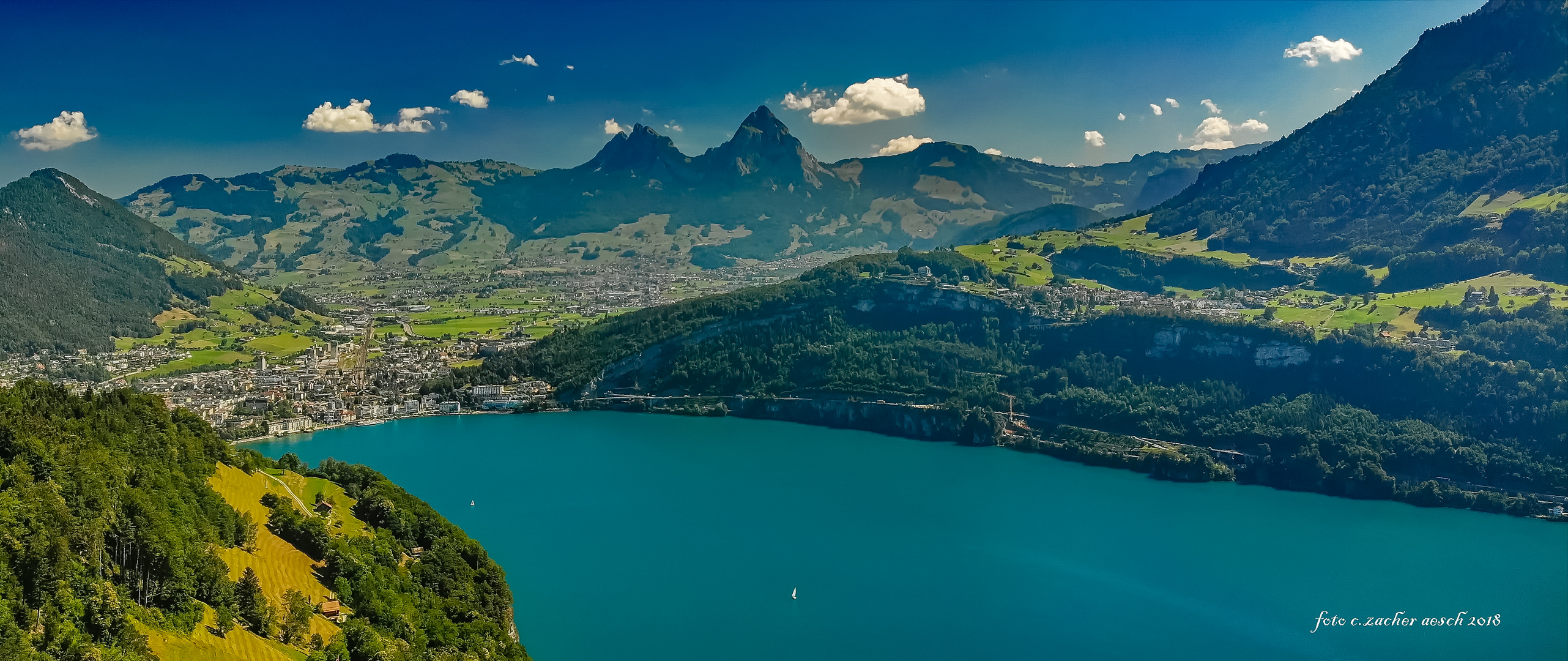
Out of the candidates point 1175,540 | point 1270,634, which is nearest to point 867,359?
point 1175,540

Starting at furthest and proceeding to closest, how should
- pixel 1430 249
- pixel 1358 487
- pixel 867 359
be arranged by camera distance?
1. pixel 1430 249
2. pixel 867 359
3. pixel 1358 487

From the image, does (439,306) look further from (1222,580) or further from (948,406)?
(1222,580)

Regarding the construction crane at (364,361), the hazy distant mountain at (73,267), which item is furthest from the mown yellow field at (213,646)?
the hazy distant mountain at (73,267)

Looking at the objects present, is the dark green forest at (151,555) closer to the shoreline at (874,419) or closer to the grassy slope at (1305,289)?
the shoreline at (874,419)

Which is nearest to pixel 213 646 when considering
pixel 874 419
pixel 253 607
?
pixel 253 607

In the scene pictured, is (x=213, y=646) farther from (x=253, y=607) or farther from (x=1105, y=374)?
(x=1105, y=374)

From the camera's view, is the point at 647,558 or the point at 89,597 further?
the point at 647,558
